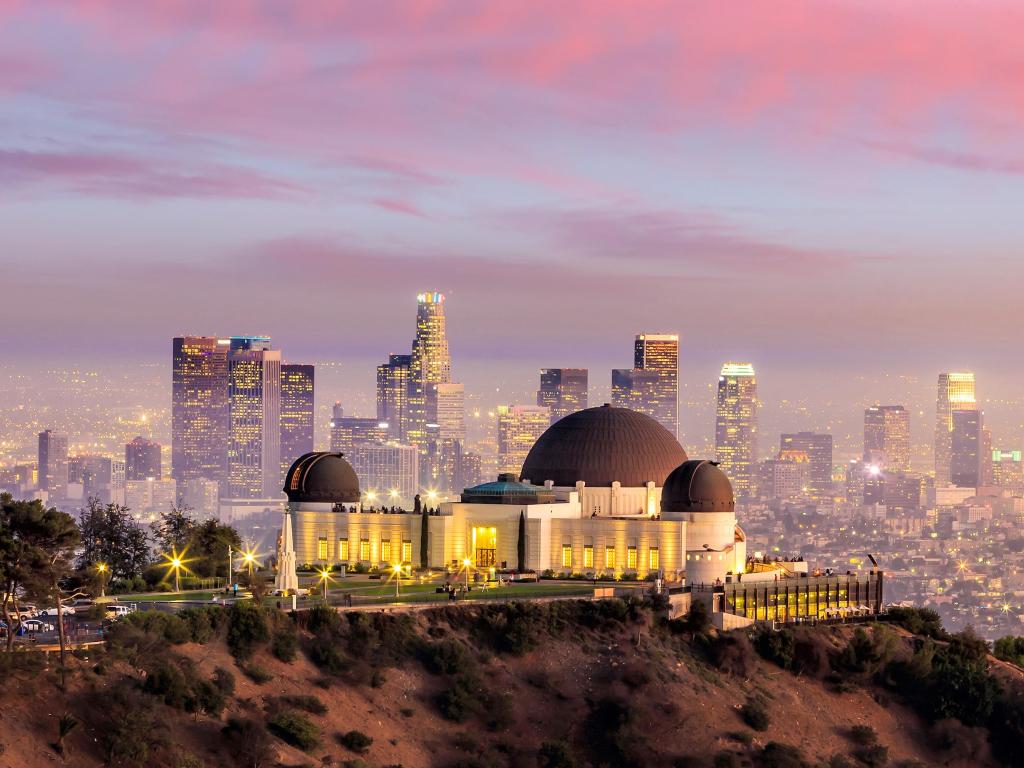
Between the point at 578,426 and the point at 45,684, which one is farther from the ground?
the point at 578,426

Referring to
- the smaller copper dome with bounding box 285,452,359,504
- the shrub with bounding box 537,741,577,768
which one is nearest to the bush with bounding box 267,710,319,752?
the shrub with bounding box 537,741,577,768

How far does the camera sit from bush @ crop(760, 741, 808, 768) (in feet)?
327

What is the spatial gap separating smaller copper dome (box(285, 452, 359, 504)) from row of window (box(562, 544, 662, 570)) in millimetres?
17685

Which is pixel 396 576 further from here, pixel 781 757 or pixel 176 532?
pixel 781 757

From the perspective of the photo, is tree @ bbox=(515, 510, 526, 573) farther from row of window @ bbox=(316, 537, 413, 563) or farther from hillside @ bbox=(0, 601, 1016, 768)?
hillside @ bbox=(0, 601, 1016, 768)

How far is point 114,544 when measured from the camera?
139000 mm

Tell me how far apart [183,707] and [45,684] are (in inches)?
253

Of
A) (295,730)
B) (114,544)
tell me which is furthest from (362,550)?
(295,730)

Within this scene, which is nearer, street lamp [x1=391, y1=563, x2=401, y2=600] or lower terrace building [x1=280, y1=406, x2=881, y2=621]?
street lamp [x1=391, y1=563, x2=401, y2=600]

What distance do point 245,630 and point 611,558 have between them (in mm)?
38854

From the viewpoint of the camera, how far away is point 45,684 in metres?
83.0

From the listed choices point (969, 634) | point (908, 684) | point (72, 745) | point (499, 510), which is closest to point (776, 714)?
point (908, 684)

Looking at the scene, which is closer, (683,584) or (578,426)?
(683,584)

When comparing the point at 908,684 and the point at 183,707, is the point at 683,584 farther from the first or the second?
the point at 183,707
